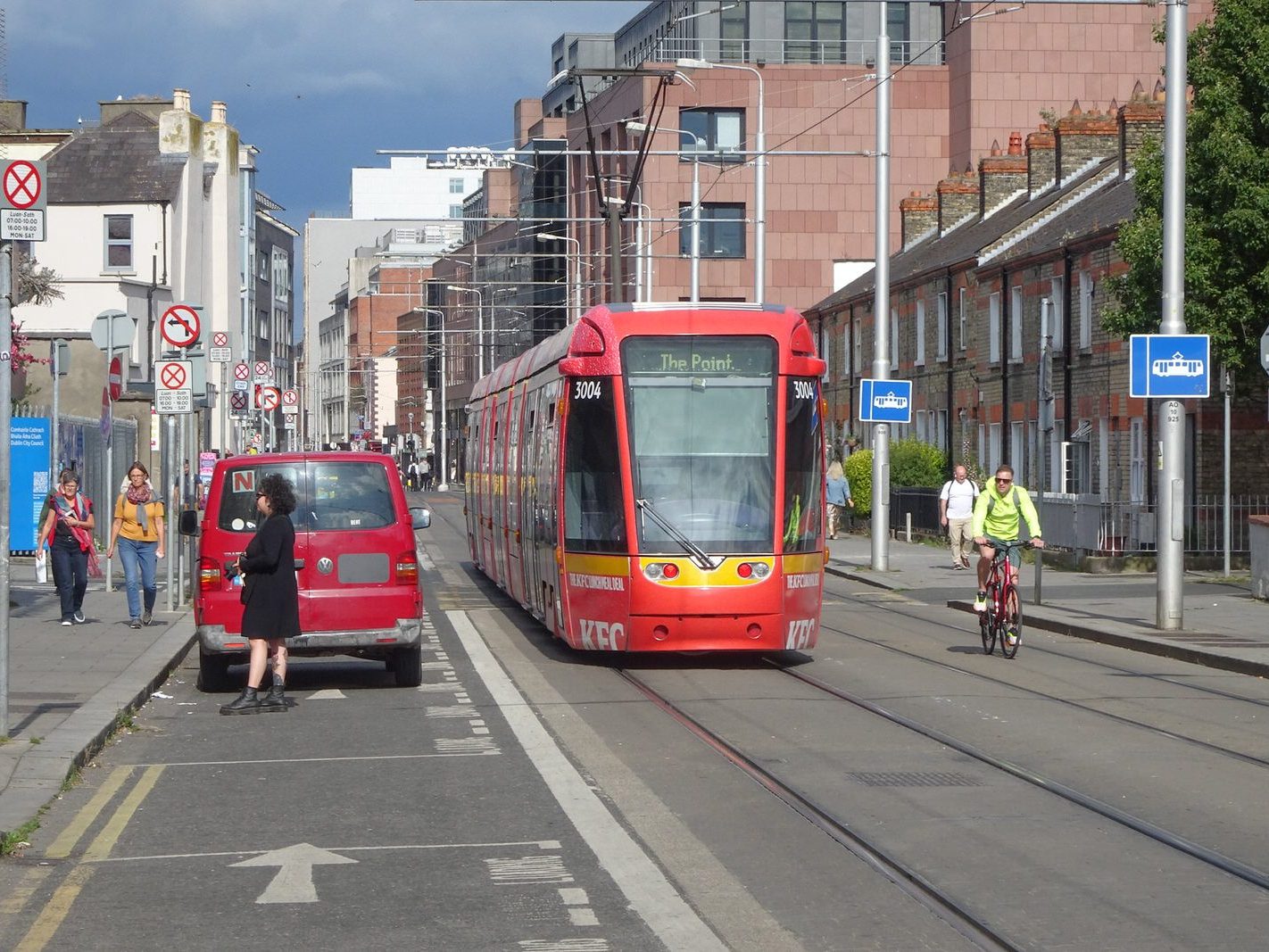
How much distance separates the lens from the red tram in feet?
53.5

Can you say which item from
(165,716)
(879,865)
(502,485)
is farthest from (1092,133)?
(879,865)

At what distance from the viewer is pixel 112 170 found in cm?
5831

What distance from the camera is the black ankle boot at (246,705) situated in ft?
45.5

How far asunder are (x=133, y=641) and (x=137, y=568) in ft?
5.50

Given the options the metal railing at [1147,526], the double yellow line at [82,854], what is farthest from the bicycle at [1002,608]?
the metal railing at [1147,526]

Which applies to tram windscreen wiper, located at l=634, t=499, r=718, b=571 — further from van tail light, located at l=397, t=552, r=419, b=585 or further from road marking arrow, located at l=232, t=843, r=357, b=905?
road marking arrow, located at l=232, t=843, r=357, b=905

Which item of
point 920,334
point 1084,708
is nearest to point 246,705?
point 1084,708

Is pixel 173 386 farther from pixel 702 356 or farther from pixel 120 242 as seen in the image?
pixel 120 242

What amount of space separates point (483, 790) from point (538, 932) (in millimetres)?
3288

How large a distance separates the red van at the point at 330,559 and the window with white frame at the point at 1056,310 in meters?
26.4

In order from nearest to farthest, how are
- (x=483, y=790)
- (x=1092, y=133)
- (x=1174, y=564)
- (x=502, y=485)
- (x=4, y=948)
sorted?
1. (x=4, y=948)
2. (x=483, y=790)
3. (x=1174, y=564)
4. (x=502, y=485)
5. (x=1092, y=133)

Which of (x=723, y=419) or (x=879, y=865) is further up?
(x=723, y=419)

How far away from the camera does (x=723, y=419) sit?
Result: 16.7 meters

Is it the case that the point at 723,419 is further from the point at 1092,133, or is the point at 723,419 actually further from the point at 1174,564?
the point at 1092,133
